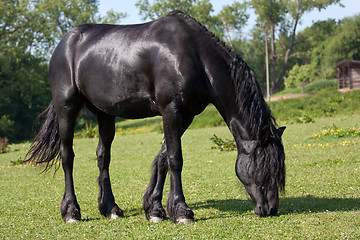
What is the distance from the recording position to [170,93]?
5680mm

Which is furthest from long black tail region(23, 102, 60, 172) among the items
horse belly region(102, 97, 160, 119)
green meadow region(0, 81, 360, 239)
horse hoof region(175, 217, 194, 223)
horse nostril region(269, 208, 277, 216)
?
horse nostril region(269, 208, 277, 216)

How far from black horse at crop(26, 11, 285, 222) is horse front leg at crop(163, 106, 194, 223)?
1 centimetres

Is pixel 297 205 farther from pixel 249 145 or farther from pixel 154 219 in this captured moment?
pixel 154 219

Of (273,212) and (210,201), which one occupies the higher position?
(273,212)

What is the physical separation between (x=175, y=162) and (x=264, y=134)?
1.24 meters

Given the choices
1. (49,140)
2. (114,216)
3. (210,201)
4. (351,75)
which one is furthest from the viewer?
(351,75)

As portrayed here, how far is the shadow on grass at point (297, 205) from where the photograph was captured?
6.16 metres

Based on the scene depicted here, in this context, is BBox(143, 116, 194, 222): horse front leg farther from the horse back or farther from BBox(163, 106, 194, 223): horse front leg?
the horse back

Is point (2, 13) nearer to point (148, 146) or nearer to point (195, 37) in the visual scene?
point (148, 146)

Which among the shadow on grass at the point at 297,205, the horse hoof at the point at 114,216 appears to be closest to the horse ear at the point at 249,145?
the shadow on grass at the point at 297,205

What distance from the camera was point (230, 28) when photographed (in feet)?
263

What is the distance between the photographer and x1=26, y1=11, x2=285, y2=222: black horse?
5.64 metres

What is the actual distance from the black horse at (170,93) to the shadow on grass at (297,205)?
817mm

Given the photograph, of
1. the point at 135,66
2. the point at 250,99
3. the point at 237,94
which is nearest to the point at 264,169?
the point at 250,99
